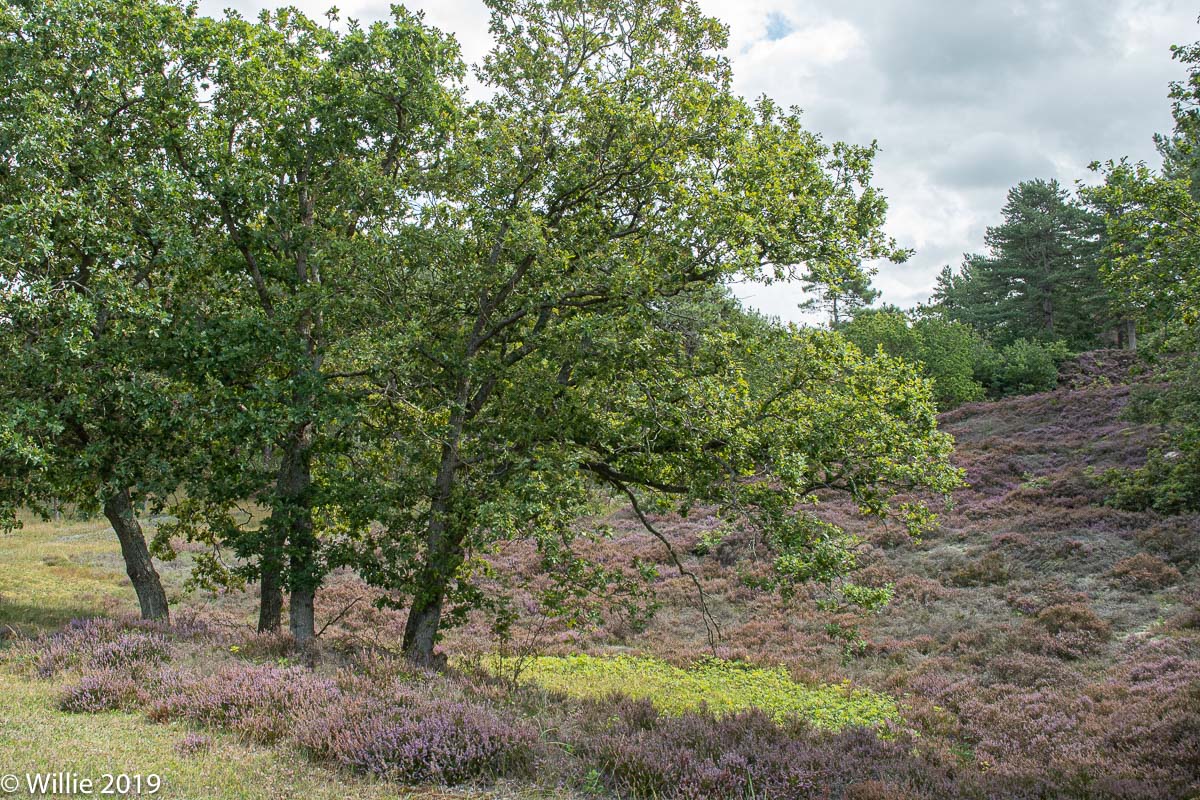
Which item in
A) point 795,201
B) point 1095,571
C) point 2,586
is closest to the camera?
point 795,201

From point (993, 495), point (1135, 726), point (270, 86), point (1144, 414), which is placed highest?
point (270, 86)

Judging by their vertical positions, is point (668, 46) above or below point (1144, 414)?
above

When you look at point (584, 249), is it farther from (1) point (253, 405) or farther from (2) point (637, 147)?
(1) point (253, 405)

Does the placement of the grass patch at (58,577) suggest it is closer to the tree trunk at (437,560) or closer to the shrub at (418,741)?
the tree trunk at (437,560)

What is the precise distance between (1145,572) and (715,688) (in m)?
10.9

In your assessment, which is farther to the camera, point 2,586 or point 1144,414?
point 1144,414

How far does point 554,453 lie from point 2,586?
19.3 m

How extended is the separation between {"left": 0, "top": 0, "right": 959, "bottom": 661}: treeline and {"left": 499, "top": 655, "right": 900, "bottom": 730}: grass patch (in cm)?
232

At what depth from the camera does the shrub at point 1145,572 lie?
1703cm

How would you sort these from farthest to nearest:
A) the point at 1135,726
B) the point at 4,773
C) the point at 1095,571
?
the point at 1095,571
the point at 1135,726
the point at 4,773

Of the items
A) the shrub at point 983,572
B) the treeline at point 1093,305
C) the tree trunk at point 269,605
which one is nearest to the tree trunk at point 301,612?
the tree trunk at point 269,605

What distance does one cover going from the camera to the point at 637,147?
12.1 m

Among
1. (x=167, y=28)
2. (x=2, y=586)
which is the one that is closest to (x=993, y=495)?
(x=167, y=28)

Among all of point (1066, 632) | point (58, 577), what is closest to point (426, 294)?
point (1066, 632)
